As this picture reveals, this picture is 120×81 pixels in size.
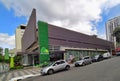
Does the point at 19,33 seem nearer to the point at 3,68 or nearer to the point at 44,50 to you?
the point at 44,50

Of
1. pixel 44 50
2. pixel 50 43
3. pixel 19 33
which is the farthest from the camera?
pixel 19 33

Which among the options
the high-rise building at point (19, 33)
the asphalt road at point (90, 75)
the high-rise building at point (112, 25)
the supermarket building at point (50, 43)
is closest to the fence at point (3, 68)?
the supermarket building at point (50, 43)

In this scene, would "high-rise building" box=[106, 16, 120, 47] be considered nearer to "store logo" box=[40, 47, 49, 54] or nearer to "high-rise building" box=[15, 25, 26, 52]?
"high-rise building" box=[15, 25, 26, 52]

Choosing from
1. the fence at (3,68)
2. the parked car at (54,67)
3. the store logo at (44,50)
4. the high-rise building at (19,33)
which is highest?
the high-rise building at (19,33)

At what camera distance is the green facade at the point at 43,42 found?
39719mm

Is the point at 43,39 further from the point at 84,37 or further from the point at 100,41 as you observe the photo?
the point at 100,41

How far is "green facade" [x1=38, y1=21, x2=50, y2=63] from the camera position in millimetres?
39719

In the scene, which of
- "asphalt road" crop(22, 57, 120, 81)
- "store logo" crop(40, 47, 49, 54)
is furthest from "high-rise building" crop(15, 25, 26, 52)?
"asphalt road" crop(22, 57, 120, 81)

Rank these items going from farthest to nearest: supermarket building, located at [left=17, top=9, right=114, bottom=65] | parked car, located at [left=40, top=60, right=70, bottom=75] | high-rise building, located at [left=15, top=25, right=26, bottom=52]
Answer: high-rise building, located at [left=15, top=25, right=26, bottom=52]
supermarket building, located at [left=17, top=9, right=114, bottom=65]
parked car, located at [left=40, top=60, right=70, bottom=75]

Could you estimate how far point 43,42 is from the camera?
40594 millimetres

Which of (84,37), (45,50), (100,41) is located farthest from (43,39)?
(100,41)

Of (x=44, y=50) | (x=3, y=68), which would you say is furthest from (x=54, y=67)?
(x=3, y=68)

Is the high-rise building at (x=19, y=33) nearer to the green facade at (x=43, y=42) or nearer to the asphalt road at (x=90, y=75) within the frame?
the green facade at (x=43, y=42)

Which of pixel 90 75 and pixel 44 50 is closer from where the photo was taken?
pixel 90 75
